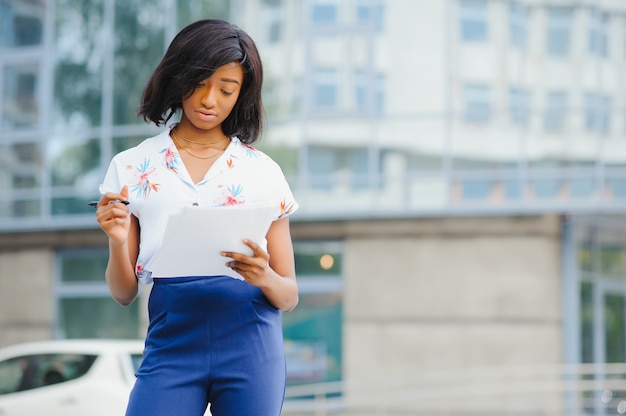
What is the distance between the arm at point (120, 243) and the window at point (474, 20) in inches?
504

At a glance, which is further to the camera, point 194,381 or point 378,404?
point 378,404

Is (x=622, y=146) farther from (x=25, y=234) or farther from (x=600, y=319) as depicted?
(x=25, y=234)

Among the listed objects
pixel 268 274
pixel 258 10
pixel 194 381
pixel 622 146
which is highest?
pixel 258 10

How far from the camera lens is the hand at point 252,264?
2.58 metres

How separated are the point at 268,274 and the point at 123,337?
14.5 m

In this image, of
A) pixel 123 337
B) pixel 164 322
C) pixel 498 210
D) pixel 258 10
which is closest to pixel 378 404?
pixel 498 210

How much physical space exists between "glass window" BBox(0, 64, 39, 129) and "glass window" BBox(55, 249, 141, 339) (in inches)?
84.6

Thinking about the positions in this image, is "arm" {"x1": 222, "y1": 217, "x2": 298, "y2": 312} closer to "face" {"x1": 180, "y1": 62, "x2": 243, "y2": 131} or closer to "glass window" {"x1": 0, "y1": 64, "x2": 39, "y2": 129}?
"face" {"x1": 180, "y1": 62, "x2": 243, "y2": 131}

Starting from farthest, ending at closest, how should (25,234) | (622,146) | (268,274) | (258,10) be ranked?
1. (25,234)
2. (258,10)
3. (622,146)
4. (268,274)

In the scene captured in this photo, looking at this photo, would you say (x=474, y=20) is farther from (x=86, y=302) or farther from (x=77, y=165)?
(x=86, y=302)

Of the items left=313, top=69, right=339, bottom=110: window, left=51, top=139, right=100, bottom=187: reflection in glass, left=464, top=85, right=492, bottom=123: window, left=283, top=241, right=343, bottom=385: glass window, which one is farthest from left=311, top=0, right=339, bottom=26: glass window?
left=51, top=139, right=100, bottom=187: reflection in glass

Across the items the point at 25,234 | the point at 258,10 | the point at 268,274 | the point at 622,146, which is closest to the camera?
the point at 268,274

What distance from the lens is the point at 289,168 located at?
50.6 ft

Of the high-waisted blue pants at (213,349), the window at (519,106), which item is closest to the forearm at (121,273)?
the high-waisted blue pants at (213,349)
